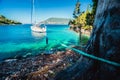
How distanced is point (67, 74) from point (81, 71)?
95cm

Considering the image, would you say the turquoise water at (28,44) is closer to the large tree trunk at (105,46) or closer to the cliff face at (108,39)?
the large tree trunk at (105,46)

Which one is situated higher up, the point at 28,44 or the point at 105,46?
the point at 105,46

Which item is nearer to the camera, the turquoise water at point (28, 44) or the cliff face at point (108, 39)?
the cliff face at point (108, 39)

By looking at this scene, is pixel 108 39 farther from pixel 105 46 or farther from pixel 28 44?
pixel 28 44

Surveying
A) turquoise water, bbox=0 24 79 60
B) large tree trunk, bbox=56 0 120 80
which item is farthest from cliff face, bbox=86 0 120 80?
turquoise water, bbox=0 24 79 60

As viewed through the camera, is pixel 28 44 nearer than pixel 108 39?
No

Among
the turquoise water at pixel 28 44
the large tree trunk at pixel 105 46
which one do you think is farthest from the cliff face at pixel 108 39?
the turquoise water at pixel 28 44

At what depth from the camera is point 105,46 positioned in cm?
438

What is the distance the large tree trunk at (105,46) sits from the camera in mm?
4062

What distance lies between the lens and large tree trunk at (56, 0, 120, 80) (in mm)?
4062

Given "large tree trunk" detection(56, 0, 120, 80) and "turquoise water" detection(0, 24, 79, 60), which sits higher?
"large tree trunk" detection(56, 0, 120, 80)

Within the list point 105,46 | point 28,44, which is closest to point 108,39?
point 105,46

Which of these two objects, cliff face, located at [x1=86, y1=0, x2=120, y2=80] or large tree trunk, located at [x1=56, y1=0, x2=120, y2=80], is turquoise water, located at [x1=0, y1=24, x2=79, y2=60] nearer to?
large tree trunk, located at [x1=56, y1=0, x2=120, y2=80]

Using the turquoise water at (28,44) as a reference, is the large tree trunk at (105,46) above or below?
above
